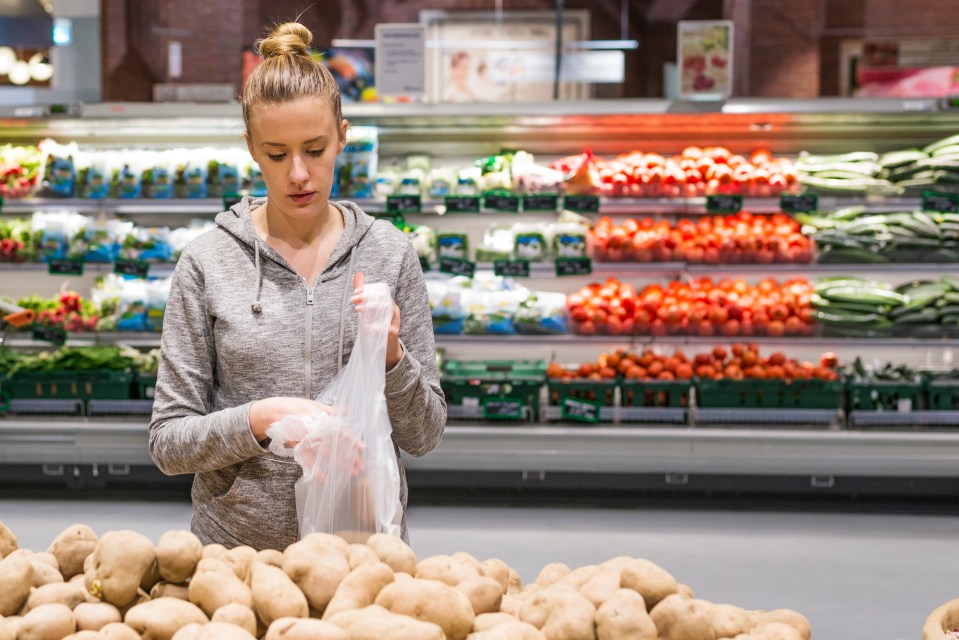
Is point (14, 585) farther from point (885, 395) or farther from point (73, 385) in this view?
point (885, 395)

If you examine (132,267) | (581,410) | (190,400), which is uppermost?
(132,267)

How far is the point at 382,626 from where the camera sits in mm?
1213

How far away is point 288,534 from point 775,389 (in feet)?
11.9

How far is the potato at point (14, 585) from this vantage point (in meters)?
1.38

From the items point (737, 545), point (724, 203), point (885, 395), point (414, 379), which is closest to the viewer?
point (414, 379)

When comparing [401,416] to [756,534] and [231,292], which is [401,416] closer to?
[231,292]

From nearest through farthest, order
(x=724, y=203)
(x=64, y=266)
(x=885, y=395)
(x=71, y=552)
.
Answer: (x=71, y=552), (x=885, y=395), (x=724, y=203), (x=64, y=266)

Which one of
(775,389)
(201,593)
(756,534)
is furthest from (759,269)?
(201,593)

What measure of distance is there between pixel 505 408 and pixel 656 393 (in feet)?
2.53

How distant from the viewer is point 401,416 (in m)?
1.80

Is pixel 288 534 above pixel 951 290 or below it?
below

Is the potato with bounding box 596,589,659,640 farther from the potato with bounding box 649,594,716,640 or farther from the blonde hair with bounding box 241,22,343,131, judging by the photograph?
the blonde hair with bounding box 241,22,343,131

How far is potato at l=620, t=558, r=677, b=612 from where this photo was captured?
1.43m

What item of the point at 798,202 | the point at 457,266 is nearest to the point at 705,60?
the point at 798,202
